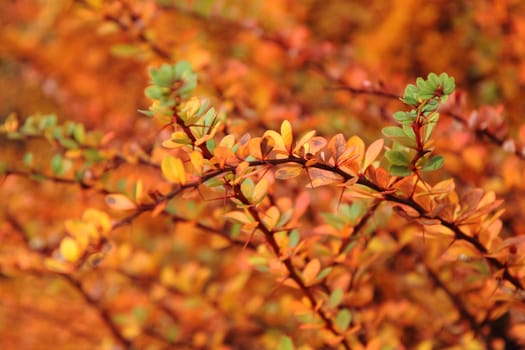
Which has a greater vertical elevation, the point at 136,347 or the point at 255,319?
the point at 255,319

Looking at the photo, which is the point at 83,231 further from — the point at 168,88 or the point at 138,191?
the point at 168,88

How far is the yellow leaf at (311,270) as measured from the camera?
2.48 ft

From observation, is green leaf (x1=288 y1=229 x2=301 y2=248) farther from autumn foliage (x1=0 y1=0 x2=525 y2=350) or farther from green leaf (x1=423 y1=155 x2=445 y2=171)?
green leaf (x1=423 y1=155 x2=445 y2=171)

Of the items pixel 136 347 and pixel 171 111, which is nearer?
pixel 171 111

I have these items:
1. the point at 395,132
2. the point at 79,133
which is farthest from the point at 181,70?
the point at 79,133

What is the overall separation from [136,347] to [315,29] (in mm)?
1635

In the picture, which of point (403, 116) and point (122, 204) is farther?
point (122, 204)

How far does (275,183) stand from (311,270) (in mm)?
359

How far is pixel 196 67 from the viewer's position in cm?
122

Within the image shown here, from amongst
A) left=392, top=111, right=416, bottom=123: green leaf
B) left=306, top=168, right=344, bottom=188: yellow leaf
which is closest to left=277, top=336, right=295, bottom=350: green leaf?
left=306, top=168, right=344, bottom=188: yellow leaf

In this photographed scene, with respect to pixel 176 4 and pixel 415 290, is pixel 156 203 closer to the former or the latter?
pixel 415 290

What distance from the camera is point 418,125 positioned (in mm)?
565

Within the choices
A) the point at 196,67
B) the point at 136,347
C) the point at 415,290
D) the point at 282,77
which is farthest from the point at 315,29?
the point at 136,347

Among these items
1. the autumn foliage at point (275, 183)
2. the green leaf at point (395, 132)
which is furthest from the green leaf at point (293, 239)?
the green leaf at point (395, 132)
